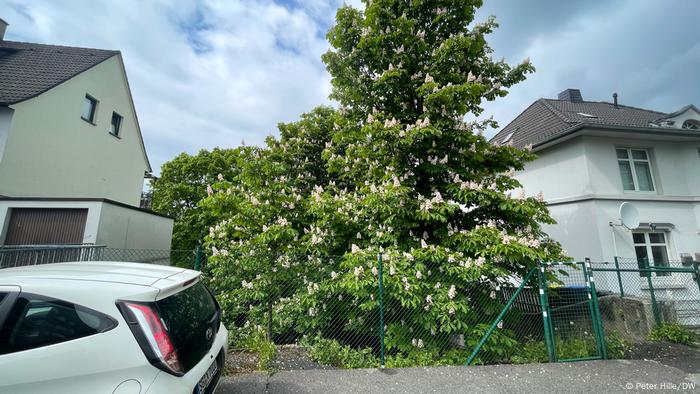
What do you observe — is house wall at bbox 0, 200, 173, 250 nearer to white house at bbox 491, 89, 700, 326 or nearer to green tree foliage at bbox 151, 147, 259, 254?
green tree foliage at bbox 151, 147, 259, 254

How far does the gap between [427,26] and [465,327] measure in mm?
5870

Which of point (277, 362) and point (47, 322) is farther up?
point (47, 322)

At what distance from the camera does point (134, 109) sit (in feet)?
48.5

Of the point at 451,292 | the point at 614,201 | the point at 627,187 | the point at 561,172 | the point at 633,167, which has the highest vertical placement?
the point at 633,167

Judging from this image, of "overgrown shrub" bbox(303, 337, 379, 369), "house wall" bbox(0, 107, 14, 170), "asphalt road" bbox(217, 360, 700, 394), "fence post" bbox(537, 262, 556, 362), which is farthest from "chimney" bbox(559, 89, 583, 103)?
"house wall" bbox(0, 107, 14, 170)

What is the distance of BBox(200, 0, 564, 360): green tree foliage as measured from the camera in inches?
179

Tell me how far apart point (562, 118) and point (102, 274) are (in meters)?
13.9

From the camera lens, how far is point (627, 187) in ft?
31.9

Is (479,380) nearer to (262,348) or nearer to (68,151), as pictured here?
(262,348)

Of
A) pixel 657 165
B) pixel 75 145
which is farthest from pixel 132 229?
pixel 657 165

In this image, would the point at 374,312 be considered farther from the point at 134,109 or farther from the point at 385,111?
the point at 134,109

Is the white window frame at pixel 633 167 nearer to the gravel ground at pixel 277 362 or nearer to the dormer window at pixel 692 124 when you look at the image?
the dormer window at pixel 692 124

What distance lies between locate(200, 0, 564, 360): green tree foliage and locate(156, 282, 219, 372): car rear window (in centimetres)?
217

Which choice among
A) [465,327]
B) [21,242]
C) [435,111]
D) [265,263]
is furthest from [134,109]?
[465,327]
